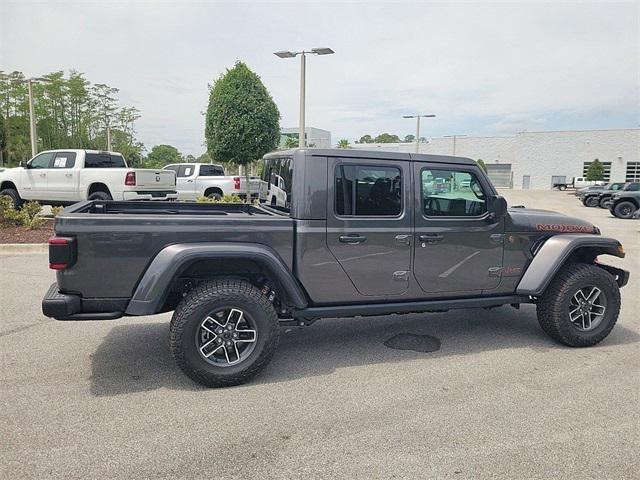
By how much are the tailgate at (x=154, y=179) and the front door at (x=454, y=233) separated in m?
9.90

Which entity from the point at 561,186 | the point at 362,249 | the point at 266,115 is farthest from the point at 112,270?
the point at 561,186

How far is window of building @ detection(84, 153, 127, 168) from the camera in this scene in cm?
1269

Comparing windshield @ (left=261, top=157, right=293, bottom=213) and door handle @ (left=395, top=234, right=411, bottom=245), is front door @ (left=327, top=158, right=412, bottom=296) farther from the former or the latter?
windshield @ (left=261, top=157, right=293, bottom=213)

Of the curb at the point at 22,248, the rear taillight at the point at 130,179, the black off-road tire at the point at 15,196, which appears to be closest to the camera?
the curb at the point at 22,248

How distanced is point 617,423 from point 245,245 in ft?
9.64

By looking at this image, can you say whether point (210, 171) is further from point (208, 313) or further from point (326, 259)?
point (208, 313)

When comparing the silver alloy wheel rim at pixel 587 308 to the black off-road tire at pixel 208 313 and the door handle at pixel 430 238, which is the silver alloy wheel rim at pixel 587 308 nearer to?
the door handle at pixel 430 238

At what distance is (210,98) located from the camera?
15.4 m

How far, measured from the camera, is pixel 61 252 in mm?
3287

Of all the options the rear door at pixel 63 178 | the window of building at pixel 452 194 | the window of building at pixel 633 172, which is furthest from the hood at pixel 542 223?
the window of building at pixel 633 172

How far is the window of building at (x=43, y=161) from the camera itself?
1283 cm

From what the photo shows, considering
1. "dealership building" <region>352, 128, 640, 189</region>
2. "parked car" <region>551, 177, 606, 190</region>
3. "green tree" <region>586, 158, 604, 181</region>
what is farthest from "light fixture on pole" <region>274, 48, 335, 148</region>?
"green tree" <region>586, 158, 604, 181</region>

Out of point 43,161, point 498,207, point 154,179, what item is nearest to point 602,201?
point 154,179

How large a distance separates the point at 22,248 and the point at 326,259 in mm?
7606
